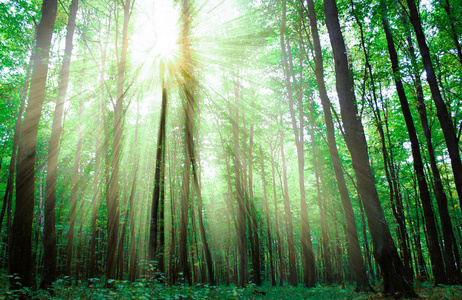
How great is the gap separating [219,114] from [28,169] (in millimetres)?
12748

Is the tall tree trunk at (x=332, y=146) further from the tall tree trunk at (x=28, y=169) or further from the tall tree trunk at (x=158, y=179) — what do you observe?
the tall tree trunk at (x=28, y=169)

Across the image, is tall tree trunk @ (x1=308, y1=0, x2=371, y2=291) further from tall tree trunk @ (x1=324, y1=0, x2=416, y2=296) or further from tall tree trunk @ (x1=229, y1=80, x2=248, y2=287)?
tall tree trunk @ (x1=229, y1=80, x2=248, y2=287)

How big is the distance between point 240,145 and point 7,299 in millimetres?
14968

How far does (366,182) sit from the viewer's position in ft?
23.5

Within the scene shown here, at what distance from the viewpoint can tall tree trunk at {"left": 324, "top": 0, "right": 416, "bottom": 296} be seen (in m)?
6.36

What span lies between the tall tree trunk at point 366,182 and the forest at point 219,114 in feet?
0.12

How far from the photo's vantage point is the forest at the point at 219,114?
23.9ft

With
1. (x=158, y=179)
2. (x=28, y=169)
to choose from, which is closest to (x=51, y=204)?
(x=28, y=169)

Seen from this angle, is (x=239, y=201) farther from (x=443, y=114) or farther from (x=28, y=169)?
(x=28, y=169)

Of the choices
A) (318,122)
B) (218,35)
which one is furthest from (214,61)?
(318,122)

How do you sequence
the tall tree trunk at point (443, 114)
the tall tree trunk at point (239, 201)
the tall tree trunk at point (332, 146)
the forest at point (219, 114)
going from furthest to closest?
the tall tree trunk at point (239, 201), the tall tree trunk at point (332, 146), the tall tree trunk at point (443, 114), the forest at point (219, 114)

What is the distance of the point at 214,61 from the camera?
1644cm

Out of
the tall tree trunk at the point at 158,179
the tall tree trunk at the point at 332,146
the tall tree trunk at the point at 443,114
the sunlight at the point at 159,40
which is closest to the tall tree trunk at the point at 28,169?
the tall tree trunk at the point at 158,179

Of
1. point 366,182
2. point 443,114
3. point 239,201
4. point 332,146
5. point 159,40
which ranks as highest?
point 159,40
